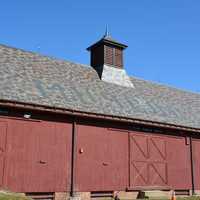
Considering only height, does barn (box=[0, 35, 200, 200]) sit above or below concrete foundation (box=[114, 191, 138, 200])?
above

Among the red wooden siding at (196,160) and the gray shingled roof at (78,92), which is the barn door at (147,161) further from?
the red wooden siding at (196,160)

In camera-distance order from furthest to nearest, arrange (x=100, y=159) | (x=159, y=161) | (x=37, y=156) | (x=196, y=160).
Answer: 1. (x=196, y=160)
2. (x=159, y=161)
3. (x=100, y=159)
4. (x=37, y=156)

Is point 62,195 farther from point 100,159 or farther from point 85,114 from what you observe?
point 85,114

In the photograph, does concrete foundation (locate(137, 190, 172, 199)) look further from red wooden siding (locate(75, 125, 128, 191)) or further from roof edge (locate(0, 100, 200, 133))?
roof edge (locate(0, 100, 200, 133))

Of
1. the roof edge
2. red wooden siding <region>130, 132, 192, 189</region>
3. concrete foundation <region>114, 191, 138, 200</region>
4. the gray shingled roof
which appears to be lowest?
concrete foundation <region>114, 191, 138, 200</region>

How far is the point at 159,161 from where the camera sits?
18.9m

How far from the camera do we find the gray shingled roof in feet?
52.6

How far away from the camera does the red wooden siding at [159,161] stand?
59.0ft

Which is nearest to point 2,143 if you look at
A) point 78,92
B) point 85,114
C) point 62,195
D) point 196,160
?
point 62,195

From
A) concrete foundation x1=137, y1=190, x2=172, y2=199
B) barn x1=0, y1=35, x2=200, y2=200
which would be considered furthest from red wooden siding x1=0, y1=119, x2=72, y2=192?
concrete foundation x1=137, y1=190, x2=172, y2=199

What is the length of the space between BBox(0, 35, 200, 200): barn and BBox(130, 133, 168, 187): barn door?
1.9 inches

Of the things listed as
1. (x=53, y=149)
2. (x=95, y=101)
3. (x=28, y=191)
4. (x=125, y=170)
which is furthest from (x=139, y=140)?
(x=28, y=191)

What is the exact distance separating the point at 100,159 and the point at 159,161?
147 inches

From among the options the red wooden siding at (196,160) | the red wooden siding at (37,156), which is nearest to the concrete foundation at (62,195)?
the red wooden siding at (37,156)
